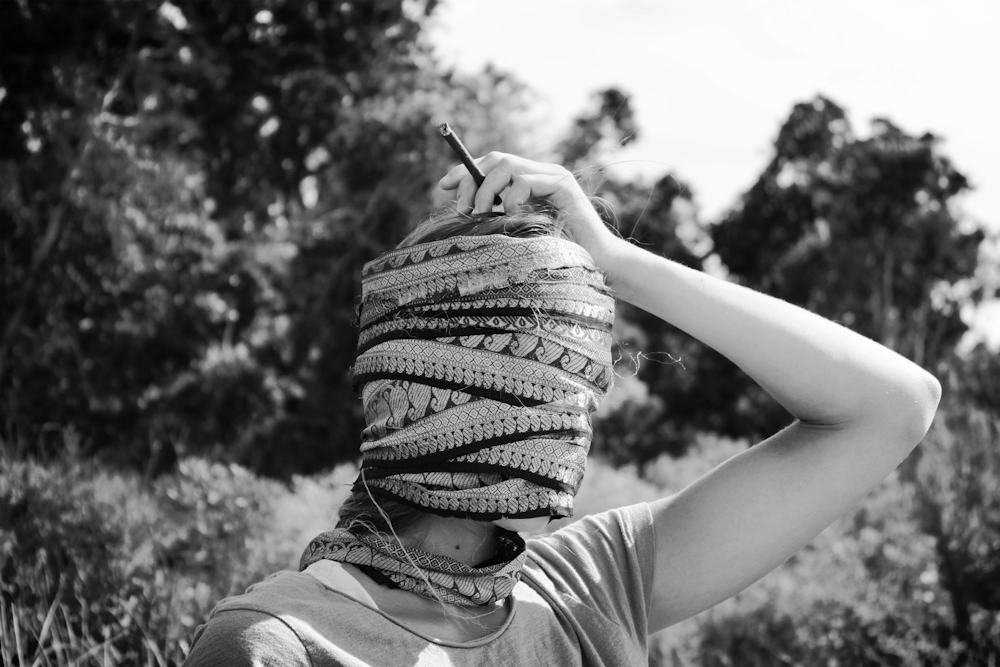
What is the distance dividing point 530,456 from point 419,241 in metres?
0.47

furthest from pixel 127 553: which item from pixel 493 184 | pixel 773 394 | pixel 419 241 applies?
pixel 773 394

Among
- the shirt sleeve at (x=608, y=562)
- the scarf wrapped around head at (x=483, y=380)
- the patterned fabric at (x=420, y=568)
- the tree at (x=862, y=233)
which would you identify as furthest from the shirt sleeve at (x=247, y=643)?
the tree at (x=862, y=233)

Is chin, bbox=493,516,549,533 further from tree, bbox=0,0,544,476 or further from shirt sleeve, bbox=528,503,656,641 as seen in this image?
tree, bbox=0,0,544,476

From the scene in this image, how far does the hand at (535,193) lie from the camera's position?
1829 mm

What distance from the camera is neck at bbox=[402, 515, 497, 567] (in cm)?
177

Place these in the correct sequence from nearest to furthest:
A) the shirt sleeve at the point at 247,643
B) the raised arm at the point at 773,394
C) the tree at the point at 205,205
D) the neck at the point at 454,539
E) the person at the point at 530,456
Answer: the shirt sleeve at the point at 247,643 → the person at the point at 530,456 → the neck at the point at 454,539 → the raised arm at the point at 773,394 → the tree at the point at 205,205

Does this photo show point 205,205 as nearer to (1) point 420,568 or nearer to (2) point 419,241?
(2) point 419,241

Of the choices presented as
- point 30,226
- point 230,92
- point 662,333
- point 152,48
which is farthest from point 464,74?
point 662,333

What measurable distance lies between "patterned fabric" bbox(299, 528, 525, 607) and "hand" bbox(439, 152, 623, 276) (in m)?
0.65

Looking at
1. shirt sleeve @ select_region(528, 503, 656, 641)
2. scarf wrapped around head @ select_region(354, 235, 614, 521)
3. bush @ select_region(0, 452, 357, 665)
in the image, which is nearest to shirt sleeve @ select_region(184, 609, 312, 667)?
scarf wrapped around head @ select_region(354, 235, 614, 521)

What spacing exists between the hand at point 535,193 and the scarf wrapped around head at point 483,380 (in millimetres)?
136

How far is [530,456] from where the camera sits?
5.51 feet

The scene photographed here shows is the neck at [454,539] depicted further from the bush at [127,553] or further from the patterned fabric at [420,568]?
the bush at [127,553]

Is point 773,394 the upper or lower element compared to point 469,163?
lower
